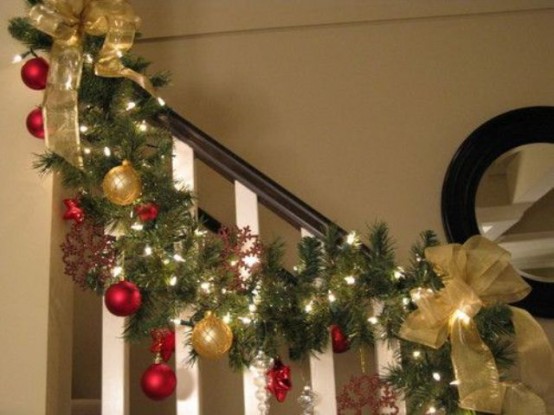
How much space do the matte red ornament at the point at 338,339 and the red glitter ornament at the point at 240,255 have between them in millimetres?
196

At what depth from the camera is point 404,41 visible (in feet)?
5.92

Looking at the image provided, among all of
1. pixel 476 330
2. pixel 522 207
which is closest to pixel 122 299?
pixel 476 330

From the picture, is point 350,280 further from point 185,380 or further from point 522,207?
Result: point 522,207

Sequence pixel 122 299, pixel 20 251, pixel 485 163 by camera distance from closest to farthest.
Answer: pixel 122 299 < pixel 20 251 < pixel 485 163

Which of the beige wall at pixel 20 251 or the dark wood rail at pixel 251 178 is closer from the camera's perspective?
the beige wall at pixel 20 251

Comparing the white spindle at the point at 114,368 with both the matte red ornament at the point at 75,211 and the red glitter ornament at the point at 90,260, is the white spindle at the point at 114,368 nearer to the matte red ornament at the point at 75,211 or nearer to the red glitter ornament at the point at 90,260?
the red glitter ornament at the point at 90,260

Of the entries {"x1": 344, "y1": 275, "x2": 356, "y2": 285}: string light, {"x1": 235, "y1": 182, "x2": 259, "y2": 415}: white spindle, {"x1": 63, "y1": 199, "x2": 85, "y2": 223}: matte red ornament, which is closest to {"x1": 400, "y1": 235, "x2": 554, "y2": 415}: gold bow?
{"x1": 344, "y1": 275, "x2": 356, "y2": 285}: string light

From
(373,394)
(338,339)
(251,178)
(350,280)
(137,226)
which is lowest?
(373,394)

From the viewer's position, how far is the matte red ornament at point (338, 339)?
3.07ft

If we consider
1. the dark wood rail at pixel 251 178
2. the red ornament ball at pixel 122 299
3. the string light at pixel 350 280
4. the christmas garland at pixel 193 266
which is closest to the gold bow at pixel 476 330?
the christmas garland at pixel 193 266

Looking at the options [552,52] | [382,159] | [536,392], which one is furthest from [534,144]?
[536,392]

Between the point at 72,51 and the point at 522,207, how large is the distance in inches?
62.1

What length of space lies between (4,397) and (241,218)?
0.57m

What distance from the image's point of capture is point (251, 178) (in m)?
1.00
